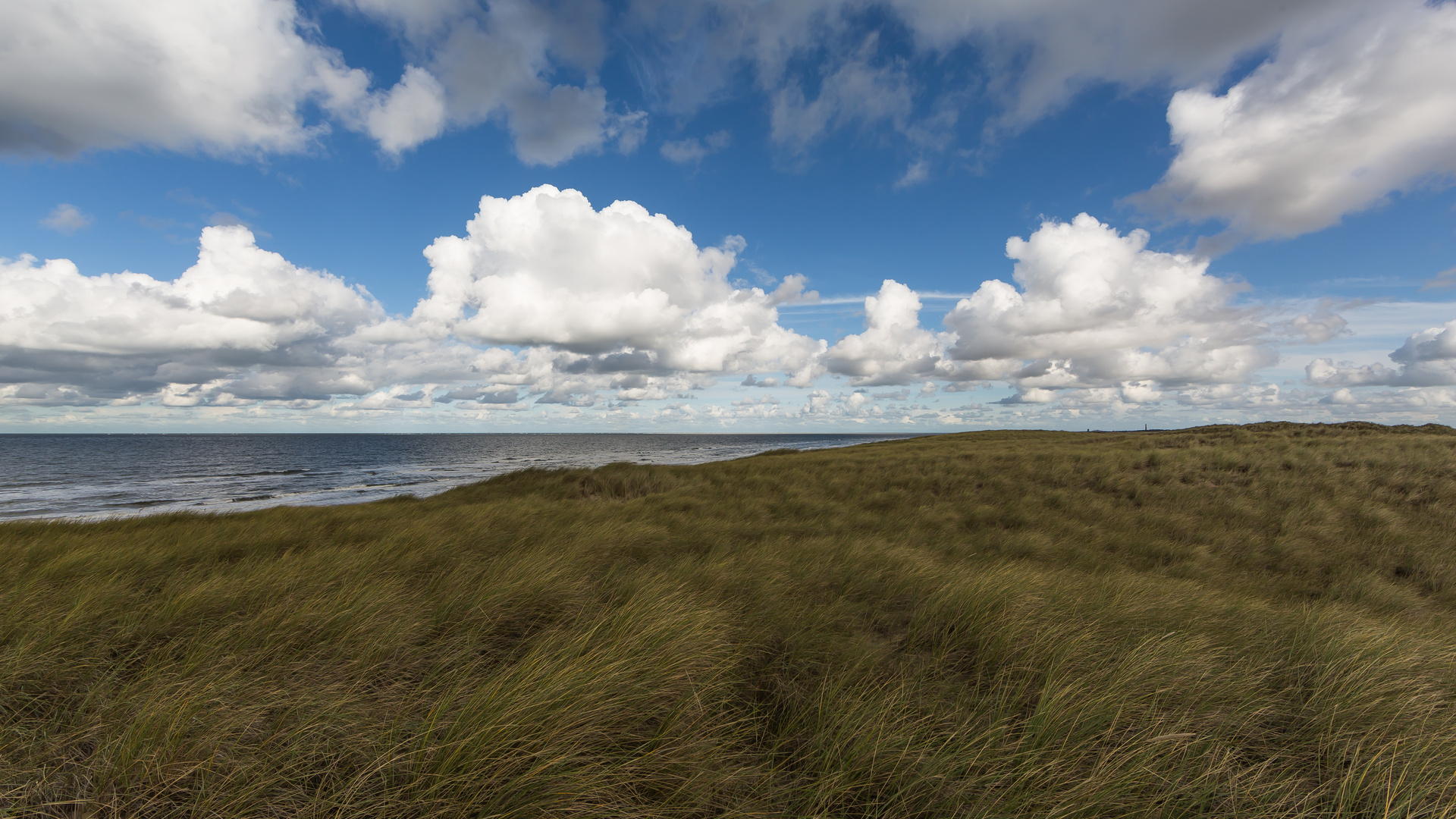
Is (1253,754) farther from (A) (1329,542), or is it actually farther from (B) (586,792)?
(A) (1329,542)

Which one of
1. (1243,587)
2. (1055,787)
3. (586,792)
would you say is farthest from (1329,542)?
(586,792)

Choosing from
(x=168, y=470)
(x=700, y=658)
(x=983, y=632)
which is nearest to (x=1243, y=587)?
(x=983, y=632)

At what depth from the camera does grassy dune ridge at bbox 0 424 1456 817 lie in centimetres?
247

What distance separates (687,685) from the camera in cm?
337

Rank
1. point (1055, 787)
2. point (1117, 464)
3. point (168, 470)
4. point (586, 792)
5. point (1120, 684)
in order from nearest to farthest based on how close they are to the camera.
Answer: point (586, 792) < point (1055, 787) < point (1120, 684) < point (1117, 464) < point (168, 470)

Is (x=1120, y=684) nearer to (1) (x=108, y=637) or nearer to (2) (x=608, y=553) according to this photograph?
(2) (x=608, y=553)

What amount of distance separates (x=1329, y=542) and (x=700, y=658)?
13257 millimetres

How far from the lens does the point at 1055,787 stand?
2.64 m

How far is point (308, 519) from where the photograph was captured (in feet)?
35.7

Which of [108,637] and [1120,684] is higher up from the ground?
[108,637]

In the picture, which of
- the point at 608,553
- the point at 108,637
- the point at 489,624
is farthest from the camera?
the point at 608,553

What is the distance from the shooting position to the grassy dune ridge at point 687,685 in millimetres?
2473

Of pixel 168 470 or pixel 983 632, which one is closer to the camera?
pixel 983 632

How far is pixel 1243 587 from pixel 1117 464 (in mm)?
8976
